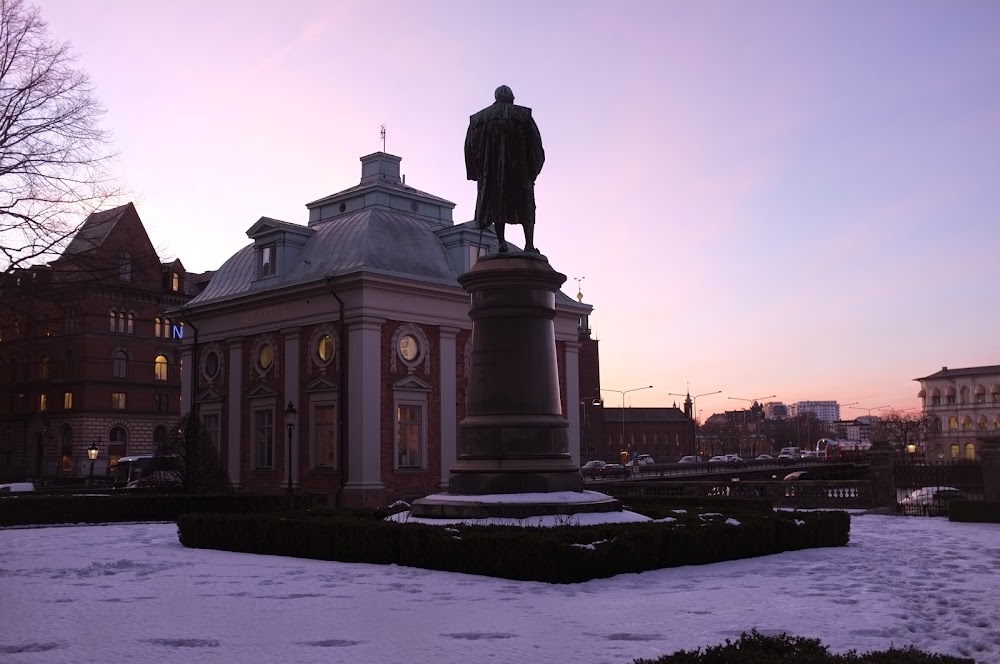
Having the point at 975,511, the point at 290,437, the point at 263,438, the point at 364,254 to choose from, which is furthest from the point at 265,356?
the point at 975,511

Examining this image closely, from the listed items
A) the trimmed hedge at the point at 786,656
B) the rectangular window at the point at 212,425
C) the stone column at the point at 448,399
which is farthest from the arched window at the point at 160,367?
the trimmed hedge at the point at 786,656

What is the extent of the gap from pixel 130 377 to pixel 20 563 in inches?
2209

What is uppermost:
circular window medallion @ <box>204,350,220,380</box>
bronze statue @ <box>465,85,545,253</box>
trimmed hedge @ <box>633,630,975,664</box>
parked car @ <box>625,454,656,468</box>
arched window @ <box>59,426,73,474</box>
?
bronze statue @ <box>465,85,545,253</box>

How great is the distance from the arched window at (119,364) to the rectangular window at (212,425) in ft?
99.7

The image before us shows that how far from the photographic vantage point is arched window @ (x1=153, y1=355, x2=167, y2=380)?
71188 millimetres

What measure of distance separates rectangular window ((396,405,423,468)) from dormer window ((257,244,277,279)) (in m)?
9.22

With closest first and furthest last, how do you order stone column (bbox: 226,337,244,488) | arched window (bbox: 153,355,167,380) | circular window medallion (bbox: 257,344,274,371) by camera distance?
circular window medallion (bbox: 257,344,274,371), stone column (bbox: 226,337,244,488), arched window (bbox: 153,355,167,380)

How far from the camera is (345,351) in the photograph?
1411 inches

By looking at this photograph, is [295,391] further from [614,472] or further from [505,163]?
[614,472]

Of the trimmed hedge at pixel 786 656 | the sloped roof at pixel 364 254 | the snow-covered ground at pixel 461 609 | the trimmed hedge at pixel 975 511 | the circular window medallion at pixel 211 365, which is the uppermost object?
the sloped roof at pixel 364 254

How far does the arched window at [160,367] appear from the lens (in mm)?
71188

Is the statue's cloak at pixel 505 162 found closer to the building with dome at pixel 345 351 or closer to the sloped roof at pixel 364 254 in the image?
the building with dome at pixel 345 351

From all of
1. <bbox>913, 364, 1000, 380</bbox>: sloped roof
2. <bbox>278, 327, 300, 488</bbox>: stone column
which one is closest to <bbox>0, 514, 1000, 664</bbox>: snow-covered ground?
<bbox>278, 327, 300, 488</bbox>: stone column

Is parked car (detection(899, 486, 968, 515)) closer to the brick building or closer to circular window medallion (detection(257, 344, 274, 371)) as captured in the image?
circular window medallion (detection(257, 344, 274, 371))
